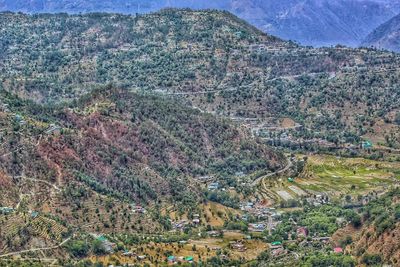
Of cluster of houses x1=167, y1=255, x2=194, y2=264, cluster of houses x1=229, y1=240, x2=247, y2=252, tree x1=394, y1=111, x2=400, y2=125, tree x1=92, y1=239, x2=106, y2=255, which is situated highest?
tree x1=394, y1=111, x2=400, y2=125

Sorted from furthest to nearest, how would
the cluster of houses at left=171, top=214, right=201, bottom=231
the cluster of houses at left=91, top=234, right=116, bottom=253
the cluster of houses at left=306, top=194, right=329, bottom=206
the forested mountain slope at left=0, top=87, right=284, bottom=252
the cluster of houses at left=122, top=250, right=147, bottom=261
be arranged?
1. the cluster of houses at left=306, top=194, right=329, bottom=206
2. the cluster of houses at left=171, top=214, right=201, bottom=231
3. the forested mountain slope at left=0, top=87, right=284, bottom=252
4. the cluster of houses at left=91, top=234, right=116, bottom=253
5. the cluster of houses at left=122, top=250, right=147, bottom=261

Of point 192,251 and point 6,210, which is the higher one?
point 6,210

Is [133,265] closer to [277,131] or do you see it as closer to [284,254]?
[284,254]

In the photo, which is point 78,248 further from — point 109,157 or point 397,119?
point 397,119

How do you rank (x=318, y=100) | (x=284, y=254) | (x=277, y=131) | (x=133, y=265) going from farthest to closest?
(x=318, y=100)
(x=277, y=131)
(x=284, y=254)
(x=133, y=265)

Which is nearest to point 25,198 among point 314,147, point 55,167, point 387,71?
point 55,167

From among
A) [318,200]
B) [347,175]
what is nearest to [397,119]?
[347,175]

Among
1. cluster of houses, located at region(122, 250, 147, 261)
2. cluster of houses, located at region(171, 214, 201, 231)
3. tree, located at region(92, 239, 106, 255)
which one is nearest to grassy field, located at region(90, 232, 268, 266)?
cluster of houses, located at region(122, 250, 147, 261)

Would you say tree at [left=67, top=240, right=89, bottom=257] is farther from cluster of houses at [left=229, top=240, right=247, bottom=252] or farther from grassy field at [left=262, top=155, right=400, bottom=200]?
grassy field at [left=262, top=155, right=400, bottom=200]
